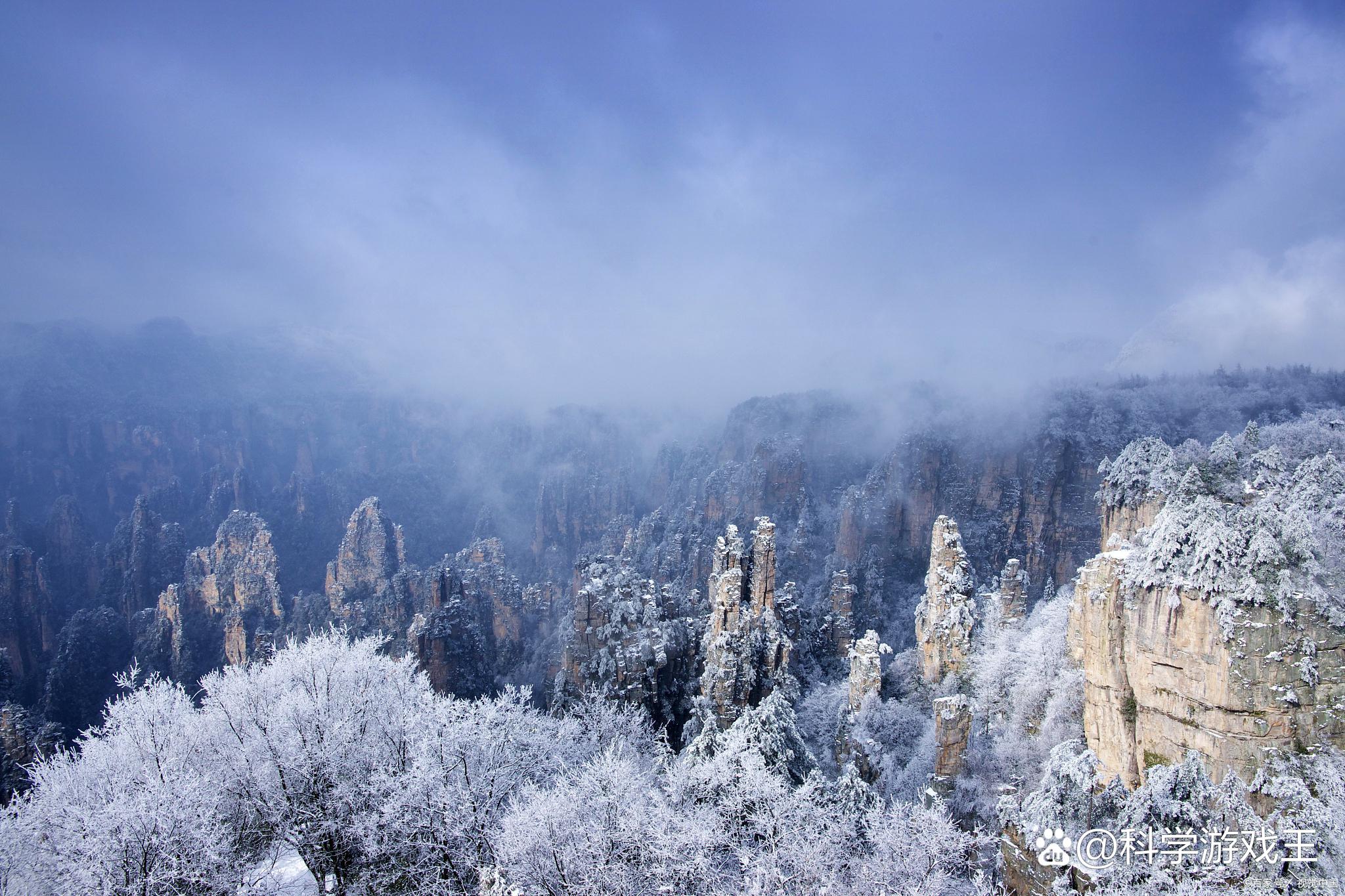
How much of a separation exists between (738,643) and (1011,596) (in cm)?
2196

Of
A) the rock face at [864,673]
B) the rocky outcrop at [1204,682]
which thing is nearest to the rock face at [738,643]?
the rock face at [864,673]

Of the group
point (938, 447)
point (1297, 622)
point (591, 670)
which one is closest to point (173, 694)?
point (591, 670)

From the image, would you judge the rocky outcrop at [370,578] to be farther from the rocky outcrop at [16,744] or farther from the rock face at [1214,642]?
the rock face at [1214,642]

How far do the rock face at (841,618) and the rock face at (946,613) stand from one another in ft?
37.5

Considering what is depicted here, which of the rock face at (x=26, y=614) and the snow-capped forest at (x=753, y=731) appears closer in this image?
the snow-capped forest at (x=753, y=731)

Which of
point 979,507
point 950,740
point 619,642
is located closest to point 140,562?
point 619,642

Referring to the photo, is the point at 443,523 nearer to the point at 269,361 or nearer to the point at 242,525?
the point at 242,525

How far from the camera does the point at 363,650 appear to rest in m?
23.8

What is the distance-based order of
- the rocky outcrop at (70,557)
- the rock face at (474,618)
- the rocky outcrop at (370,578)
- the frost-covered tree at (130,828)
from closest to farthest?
1. the frost-covered tree at (130,828)
2. the rock face at (474,618)
3. the rocky outcrop at (370,578)
4. the rocky outcrop at (70,557)

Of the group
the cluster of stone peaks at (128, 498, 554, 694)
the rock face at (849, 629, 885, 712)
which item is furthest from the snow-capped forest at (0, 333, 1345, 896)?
the cluster of stone peaks at (128, 498, 554, 694)

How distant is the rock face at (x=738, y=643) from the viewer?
1417 inches

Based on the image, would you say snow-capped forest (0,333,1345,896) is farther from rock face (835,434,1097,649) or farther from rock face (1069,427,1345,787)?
rock face (835,434,1097,649)

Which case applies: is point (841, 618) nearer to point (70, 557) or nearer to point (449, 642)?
point (449, 642)

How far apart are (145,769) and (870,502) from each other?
87.4 meters
